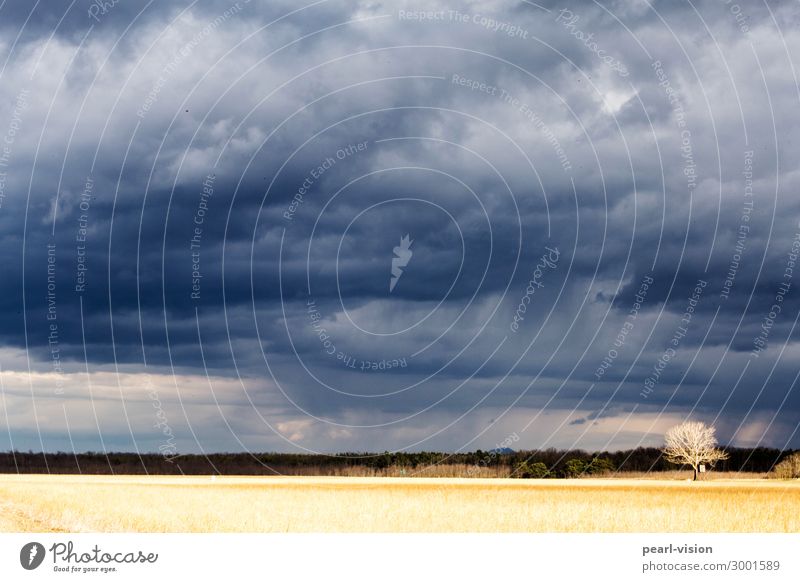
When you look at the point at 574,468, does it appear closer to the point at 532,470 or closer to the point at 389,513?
the point at 532,470

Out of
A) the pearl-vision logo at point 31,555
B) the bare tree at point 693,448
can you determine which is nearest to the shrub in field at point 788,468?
the bare tree at point 693,448

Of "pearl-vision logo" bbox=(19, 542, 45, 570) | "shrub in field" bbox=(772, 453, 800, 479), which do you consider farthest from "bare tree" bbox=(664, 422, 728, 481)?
"pearl-vision logo" bbox=(19, 542, 45, 570)

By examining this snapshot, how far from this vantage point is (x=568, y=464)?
155m

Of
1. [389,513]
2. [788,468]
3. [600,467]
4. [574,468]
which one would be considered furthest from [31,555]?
[788,468]

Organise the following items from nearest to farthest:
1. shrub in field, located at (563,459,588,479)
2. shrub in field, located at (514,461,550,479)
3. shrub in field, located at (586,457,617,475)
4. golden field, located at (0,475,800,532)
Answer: golden field, located at (0,475,800,532), shrub in field, located at (514,461,550,479), shrub in field, located at (563,459,588,479), shrub in field, located at (586,457,617,475)

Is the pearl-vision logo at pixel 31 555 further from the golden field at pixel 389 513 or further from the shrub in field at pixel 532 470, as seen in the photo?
the shrub in field at pixel 532 470

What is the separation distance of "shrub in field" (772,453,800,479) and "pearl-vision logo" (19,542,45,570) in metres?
144

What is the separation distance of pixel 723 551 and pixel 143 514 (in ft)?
110

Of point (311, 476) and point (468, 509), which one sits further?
point (311, 476)

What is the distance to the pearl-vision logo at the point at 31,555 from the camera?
1254 inches

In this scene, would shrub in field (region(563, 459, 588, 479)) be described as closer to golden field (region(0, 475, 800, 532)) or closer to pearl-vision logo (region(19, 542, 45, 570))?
golden field (region(0, 475, 800, 532))

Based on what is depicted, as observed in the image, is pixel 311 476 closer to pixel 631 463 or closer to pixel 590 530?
pixel 631 463

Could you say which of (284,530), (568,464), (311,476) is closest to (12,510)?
Answer: (284,530)

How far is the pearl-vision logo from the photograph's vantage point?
104 ft
